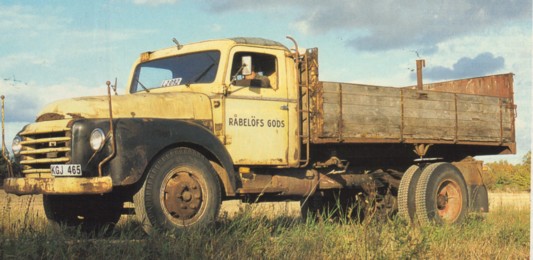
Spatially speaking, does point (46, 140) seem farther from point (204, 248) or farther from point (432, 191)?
point (432, 191)

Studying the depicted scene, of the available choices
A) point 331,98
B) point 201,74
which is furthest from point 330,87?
point 201,74

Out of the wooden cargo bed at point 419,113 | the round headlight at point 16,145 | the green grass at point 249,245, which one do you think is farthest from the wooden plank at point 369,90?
the round headlight at point 16,145

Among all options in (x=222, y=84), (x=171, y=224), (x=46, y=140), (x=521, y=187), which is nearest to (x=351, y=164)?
(x=222, y=84)

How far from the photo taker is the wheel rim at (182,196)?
664 centimetres

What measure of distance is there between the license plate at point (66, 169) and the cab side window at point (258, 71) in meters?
2.19

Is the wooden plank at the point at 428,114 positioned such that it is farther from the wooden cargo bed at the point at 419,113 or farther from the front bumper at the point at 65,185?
the front bumper at the point at 65,185

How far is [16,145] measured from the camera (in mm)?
7223

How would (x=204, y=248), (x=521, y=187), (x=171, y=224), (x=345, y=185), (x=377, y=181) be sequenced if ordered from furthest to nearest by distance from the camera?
(x=521, y=187), (x=377, y=181), (x=345, y=185), (x=171, y=224), (x=204, y=248)

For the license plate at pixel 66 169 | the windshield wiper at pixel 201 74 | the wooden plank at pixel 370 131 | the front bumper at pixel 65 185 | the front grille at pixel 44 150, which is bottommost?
the front bumper at pixel 65 185

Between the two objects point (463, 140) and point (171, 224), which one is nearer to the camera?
point (171, 224)

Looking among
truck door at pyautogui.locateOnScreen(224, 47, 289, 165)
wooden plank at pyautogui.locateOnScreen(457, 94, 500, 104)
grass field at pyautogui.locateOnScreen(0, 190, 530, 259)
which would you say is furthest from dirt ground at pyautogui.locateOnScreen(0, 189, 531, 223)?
wooden plank at pyautogui.locateOnScreen(457, 94, 500, 104)

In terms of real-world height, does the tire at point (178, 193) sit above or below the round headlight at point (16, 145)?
below

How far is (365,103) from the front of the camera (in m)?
8.87

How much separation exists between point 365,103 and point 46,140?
13.6ft
